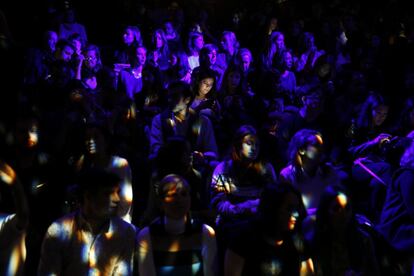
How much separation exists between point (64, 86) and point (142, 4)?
4936 mm

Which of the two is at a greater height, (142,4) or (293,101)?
(142,4)

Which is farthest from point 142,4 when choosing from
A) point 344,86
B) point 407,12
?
point 407,12

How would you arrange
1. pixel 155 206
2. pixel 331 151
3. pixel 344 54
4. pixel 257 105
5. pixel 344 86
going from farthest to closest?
pixel 344 54
pixel 344 86
pixel 257 105
pixel 331 151
pixel 155 206

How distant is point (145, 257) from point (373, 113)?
392 centimetres

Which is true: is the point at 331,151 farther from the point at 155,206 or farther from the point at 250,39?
the point at 250,39

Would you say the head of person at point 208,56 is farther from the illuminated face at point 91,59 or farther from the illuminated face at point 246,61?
the illuminated face at point 91,59

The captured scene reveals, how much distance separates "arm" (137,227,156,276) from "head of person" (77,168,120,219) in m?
0.27

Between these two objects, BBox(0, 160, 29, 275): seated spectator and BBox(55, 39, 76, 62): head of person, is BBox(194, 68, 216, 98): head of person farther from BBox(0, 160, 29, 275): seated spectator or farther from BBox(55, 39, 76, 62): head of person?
BBox(0, 160, 29, 275): seated spectator

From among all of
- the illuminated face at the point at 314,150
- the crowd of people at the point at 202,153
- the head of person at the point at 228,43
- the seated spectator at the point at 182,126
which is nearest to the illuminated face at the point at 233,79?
the crowd of people at the point at 202,153

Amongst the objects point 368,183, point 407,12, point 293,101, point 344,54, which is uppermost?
point 407,12

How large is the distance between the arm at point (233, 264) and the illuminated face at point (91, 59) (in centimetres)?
574

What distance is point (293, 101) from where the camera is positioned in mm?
8281

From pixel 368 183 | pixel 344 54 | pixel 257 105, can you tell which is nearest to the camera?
pixel 368 183

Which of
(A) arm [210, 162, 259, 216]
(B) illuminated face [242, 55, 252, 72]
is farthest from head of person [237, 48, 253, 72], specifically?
(A) arm [210, 162, 259, 216]
